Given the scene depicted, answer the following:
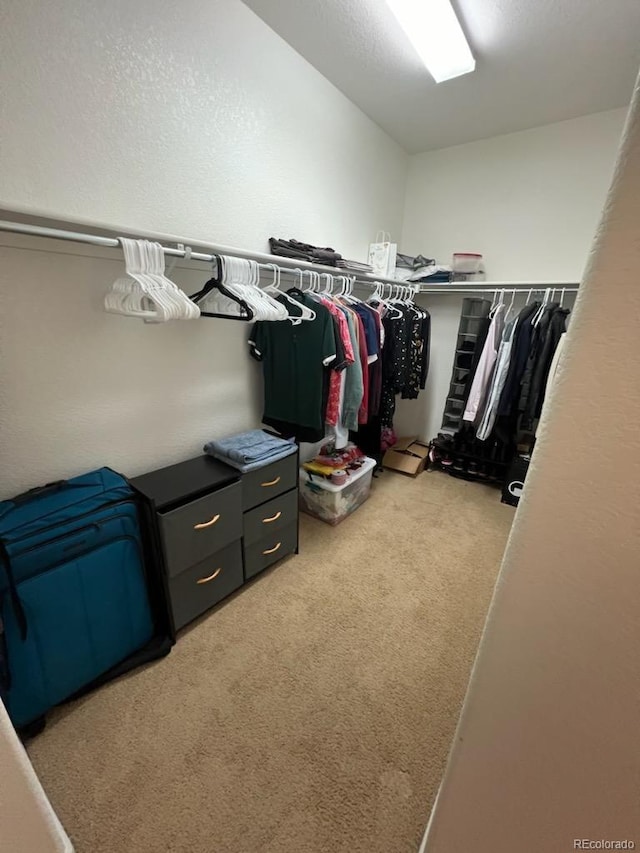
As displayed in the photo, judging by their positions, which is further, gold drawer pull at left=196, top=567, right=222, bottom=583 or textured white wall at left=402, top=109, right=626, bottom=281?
textured white wall at left=402, top=109, right=626, bottom=281

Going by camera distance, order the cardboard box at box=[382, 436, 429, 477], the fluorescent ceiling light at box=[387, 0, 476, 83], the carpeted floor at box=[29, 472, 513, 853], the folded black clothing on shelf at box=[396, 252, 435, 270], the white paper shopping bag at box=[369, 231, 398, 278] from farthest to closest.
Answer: the cardboard box at box=[382, 436, 429, 477] < the folded black clothing on shelf at box=[396, 252, 435, 270] < the white paper shopping bag at box=[369, 231, 398, 278] < the fluorescent ceiling light at box=[387, 0, 476, 83] < the carpeted floor at box=[29, 472, 513, 853]

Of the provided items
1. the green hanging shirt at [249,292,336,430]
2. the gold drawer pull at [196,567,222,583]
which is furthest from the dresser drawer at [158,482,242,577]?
the green hanging shirt at [249,292,336,430]

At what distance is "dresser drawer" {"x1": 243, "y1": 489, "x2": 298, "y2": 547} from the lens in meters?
1.73

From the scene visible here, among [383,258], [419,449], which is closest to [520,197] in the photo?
[383,258]

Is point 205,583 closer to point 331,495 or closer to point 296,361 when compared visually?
point 331,495

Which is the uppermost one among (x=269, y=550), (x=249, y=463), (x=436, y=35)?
(x=436, y=35)

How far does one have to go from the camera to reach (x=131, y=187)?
56.2 inches

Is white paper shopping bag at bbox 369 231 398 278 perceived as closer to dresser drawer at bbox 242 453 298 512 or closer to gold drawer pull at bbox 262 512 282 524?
dresser drawer at bbox 242 453 298 512

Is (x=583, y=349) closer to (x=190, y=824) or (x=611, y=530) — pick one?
(x=611, y=530)

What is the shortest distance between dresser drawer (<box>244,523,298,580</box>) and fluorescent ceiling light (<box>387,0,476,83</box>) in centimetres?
258

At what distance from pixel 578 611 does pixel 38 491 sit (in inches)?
64.1

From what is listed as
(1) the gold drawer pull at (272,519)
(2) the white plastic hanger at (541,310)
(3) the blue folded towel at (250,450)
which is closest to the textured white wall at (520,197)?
(2) the white plastic hanger at (541,310)

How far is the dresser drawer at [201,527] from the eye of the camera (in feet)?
4.58

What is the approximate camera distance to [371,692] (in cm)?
136
